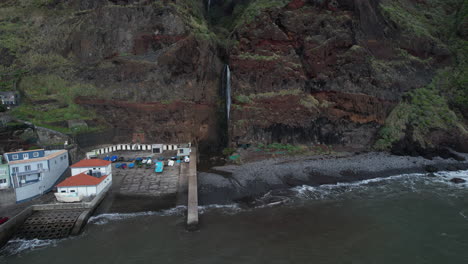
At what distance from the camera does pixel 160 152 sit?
35781mm

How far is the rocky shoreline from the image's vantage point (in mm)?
26406

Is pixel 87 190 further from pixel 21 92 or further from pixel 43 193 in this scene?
pixel 21 92

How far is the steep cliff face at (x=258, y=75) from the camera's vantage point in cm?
3769

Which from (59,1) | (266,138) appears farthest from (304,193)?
(59,1)

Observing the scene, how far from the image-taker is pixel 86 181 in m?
23.0

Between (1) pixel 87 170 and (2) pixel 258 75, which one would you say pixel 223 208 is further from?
(2) pixel 258 75

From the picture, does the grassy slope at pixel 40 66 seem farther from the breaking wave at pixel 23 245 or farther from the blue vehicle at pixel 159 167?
the breaking wave at pixel 23 245

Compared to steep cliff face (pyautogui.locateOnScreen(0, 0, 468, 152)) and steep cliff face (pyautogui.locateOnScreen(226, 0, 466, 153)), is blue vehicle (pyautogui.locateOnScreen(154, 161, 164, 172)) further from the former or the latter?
steep cliff face (pyautogui.locateOnScreen(226, 0, 466, 153))

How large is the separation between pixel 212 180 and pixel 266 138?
1254cm

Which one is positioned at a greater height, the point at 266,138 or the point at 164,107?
the point at 164,107

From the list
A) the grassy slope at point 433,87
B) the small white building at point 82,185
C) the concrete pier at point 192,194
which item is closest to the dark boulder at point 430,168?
the grassy slope at point 433,87

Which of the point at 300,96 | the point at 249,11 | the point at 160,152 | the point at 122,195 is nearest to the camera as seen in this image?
the point at 122,195

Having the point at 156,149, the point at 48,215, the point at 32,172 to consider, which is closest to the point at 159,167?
the point at 156,149

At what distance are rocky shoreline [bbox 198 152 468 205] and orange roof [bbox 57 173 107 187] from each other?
9.86m
